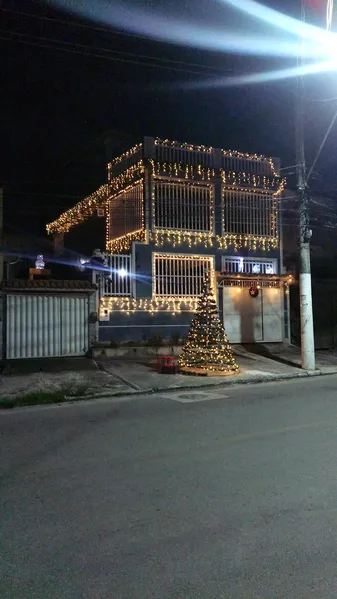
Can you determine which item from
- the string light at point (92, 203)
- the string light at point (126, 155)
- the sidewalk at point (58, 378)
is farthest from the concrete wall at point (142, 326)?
the string light at point (126, 155)

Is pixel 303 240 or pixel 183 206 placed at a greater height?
pixel 183 206

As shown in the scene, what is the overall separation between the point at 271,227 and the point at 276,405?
1198 cm

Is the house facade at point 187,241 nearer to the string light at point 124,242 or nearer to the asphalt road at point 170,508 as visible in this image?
the string light at point 124,242

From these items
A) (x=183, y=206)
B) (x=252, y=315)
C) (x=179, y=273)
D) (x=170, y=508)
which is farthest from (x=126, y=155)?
(x=170, y=508)

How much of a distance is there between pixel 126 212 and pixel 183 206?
2217mm

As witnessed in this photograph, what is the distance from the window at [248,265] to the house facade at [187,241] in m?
0.04

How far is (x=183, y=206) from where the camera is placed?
60.1 feet

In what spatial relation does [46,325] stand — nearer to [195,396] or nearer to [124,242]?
[124,242]

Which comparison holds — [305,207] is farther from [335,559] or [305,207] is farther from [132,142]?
[335,559]

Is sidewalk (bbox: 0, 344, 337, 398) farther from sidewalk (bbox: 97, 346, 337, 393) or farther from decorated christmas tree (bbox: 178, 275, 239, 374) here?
decorated christmas tree (bbox: 178, 275, 239, 374)

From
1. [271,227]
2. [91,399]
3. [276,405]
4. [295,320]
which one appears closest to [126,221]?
[271,227]

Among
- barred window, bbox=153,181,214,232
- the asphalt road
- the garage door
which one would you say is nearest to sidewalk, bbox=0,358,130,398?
the asphalt road

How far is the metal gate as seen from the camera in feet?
49.4

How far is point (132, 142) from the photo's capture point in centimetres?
1958
